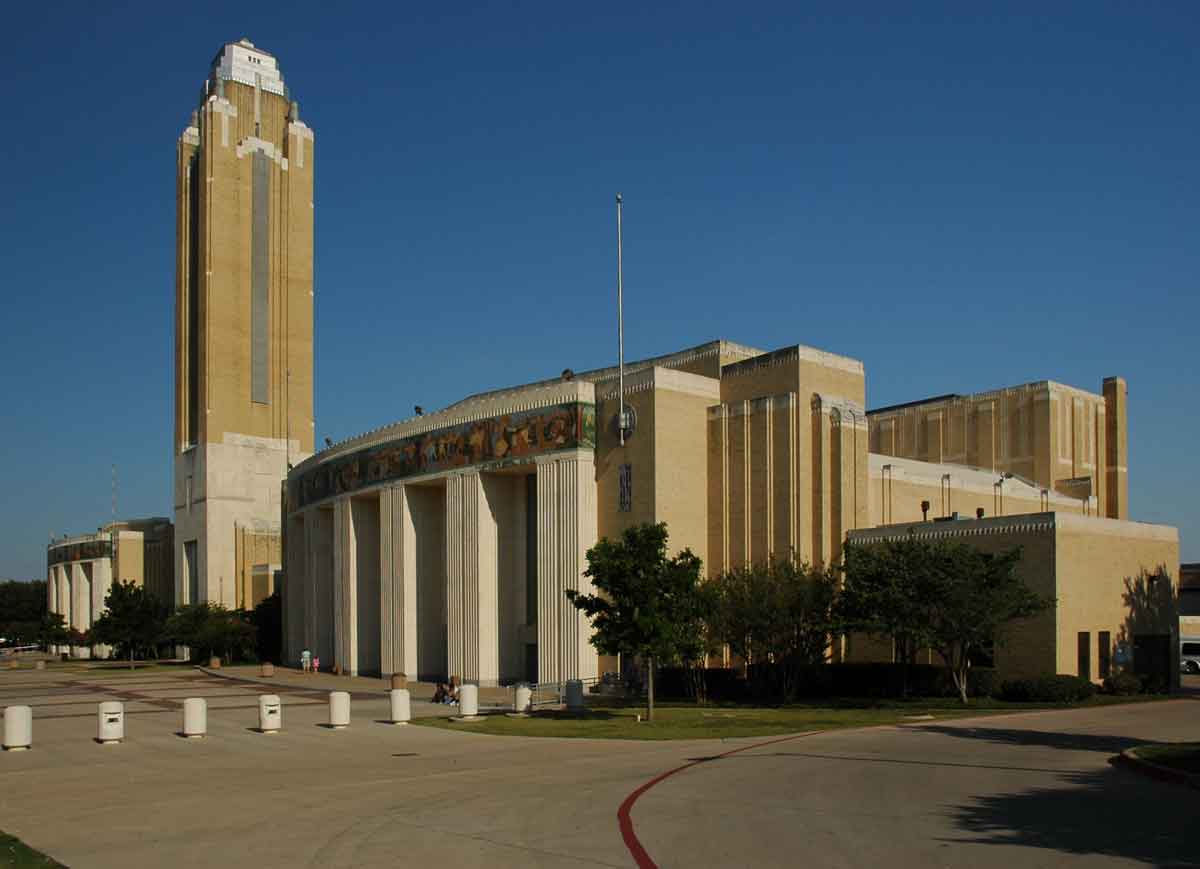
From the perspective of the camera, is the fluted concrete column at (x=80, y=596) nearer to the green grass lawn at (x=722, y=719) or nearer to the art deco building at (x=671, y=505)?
the art deco building at (x=671, y=505)

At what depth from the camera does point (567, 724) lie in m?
30.9

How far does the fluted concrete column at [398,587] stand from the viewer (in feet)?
188

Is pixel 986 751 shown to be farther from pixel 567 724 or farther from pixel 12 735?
pixel 12 735

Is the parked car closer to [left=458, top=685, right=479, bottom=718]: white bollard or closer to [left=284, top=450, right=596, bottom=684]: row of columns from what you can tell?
[left=284, top=450, right=596, bottom=684]: row of columns

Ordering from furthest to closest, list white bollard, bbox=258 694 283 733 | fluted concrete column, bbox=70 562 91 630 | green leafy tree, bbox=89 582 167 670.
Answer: fluted concrete column, bbox=70 562 91 630 < green leafy tree, bbox=89 582 167 670 < white bollard, bbox=258 694 283 733

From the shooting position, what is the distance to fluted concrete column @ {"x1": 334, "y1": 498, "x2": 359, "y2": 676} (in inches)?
2489

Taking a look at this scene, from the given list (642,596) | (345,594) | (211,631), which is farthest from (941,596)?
(211,631)

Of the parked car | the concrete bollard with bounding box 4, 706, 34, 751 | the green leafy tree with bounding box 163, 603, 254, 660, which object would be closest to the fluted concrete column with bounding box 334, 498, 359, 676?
the green leafy tree with bounding box 163, 603, 254, 660

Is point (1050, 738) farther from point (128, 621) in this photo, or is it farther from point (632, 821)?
point (128, 621)

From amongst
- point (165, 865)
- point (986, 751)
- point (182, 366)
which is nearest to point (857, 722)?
point (986, 751)

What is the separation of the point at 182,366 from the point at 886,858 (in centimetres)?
9160

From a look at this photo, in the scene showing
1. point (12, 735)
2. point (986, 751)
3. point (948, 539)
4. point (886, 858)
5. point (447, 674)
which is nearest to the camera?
point (886, 858)

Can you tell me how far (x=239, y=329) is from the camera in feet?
298

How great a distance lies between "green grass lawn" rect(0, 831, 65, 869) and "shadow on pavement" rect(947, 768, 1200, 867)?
10132 millimetres
